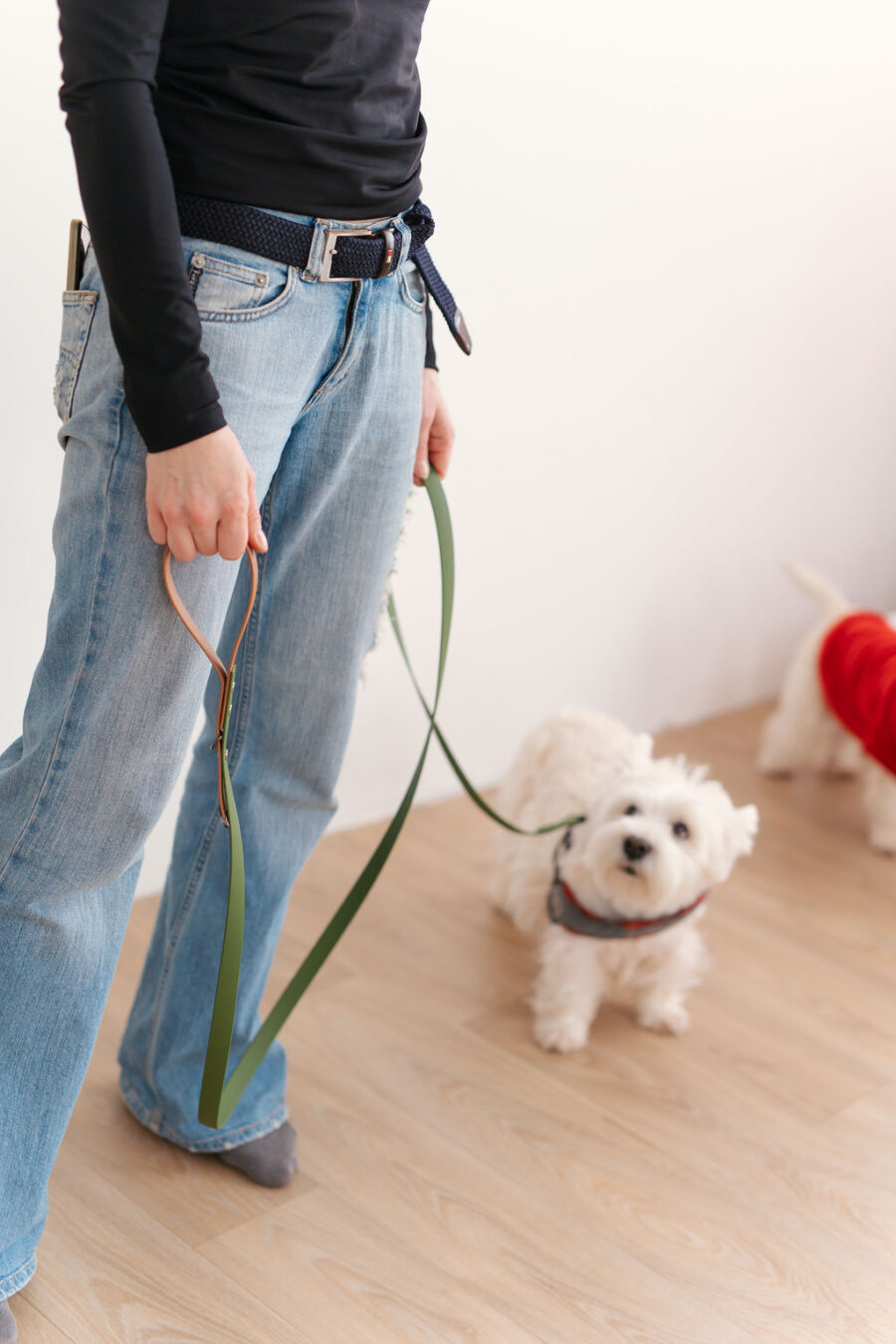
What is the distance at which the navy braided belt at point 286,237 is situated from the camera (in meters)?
0.92

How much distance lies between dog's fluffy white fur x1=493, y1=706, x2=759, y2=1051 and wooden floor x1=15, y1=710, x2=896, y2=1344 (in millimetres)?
50

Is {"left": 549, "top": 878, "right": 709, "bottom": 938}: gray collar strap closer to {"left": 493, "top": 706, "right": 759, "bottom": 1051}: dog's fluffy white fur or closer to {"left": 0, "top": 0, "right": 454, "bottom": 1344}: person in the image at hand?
{"left": 493, "top": 706, "right": 759, "bottom": 1051}: dog's fluffy white fur

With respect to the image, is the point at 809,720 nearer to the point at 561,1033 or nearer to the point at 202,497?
the point at 561,1033

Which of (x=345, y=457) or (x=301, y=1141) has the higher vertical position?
(x=345, y=457)

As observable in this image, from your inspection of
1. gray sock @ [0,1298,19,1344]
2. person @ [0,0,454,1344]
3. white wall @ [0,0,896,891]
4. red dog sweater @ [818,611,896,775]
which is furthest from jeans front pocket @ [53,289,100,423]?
red dog sweater @ [818,611,896,775]

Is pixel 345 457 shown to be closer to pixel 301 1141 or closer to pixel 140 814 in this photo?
pixel 140 814

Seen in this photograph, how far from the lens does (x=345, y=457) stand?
108cm

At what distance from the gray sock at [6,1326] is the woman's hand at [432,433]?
828 millimetres

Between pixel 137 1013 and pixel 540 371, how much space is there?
1203 millimetres

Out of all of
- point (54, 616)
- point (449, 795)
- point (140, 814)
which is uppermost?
point (54, 616)

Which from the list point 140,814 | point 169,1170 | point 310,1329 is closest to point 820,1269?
point 310,1329

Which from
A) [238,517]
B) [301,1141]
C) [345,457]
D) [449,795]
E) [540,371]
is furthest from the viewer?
[449,795]

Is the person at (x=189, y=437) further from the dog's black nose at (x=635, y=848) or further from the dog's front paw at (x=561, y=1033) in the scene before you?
the dog's front paw at (x=561, y=1033)

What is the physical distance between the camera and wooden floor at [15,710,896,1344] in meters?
1.20
